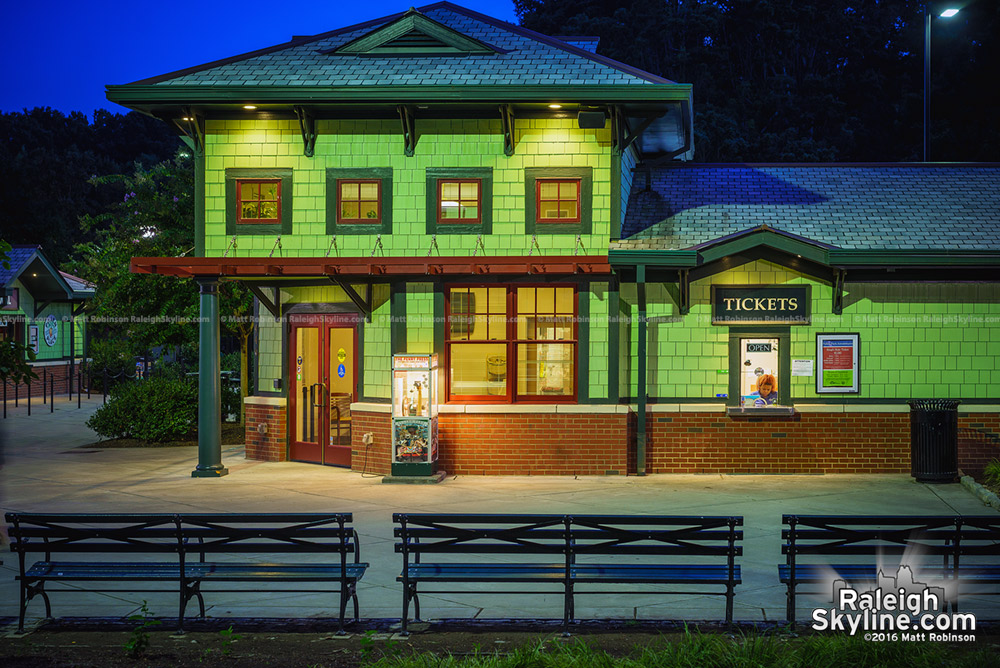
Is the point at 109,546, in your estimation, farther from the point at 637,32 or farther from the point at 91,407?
the point at 637,32

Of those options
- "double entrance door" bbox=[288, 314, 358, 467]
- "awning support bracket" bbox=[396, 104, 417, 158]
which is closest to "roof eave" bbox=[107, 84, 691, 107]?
"awning support bracket" bbox=[396, 104, 417, 158]

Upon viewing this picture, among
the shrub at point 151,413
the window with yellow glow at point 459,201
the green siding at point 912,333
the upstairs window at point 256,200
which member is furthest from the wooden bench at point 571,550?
the shrub at point 151,413

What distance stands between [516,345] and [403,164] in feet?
12.0

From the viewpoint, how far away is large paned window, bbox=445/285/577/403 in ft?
52.5

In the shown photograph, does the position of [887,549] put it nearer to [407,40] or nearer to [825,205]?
[825,205]

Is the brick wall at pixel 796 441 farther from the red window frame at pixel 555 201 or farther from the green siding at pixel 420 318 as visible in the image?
the green siding at pixel 420 318

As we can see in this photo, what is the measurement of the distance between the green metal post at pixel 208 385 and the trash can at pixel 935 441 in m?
11.3

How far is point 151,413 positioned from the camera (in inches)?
792

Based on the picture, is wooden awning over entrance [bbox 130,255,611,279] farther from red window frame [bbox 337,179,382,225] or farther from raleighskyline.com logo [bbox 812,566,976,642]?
raleighskyline.com logo [bbox 812,566,976,642]

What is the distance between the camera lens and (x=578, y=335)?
52.4 feet

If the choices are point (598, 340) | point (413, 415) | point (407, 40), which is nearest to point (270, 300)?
point (413, 415)

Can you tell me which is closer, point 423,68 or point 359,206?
point 423,68

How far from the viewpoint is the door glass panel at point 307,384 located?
17219mm

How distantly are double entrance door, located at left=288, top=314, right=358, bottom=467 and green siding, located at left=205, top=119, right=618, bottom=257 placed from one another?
1533 millimetres
